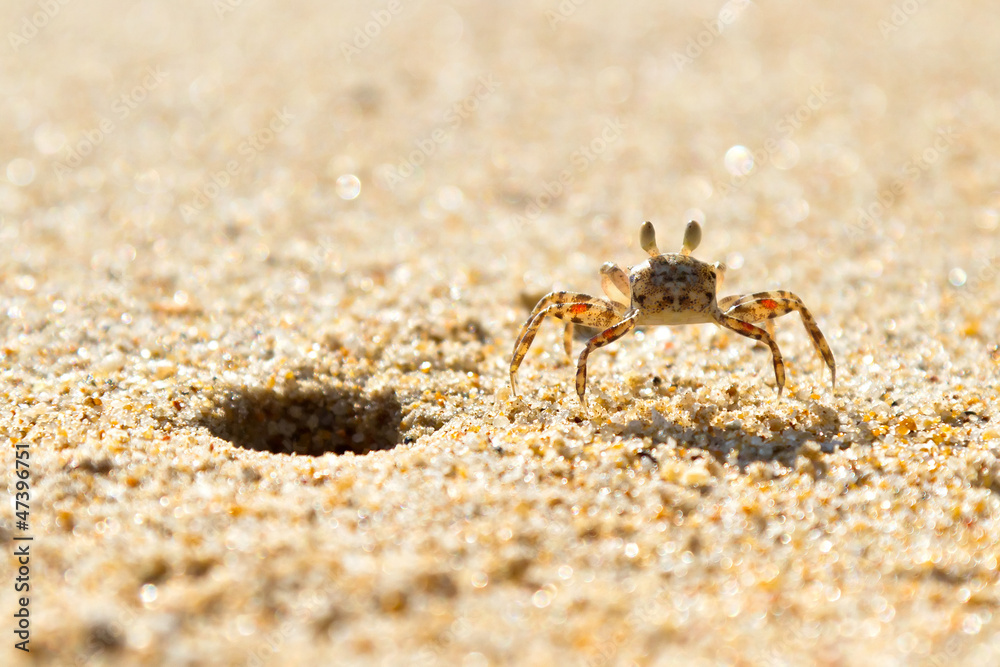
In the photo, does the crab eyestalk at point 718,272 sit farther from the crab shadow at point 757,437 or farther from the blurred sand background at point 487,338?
the crab shadow at point 757,437

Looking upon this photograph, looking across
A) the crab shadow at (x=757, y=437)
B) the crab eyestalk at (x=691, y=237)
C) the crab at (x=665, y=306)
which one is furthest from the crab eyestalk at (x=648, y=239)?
the crab shadow at (x=757, y=437)

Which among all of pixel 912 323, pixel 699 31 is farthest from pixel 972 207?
pixel 699 31

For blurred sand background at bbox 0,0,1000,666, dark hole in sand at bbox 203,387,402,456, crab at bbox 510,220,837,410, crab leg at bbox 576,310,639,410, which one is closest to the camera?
blurred sand background at bbox 0,0,1000,666

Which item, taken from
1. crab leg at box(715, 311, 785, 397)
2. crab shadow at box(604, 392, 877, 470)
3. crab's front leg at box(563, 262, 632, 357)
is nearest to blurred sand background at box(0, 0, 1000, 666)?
crab shadow at box(604, 392, 877, 470)

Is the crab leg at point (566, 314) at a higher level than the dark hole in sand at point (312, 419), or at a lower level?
higher

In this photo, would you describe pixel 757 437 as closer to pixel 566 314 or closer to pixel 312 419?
pixel 566 314

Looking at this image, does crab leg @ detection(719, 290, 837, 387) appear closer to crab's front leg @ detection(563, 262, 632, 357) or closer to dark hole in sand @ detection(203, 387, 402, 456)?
crab's front leg @ detection(563, 262, 632, 357)
